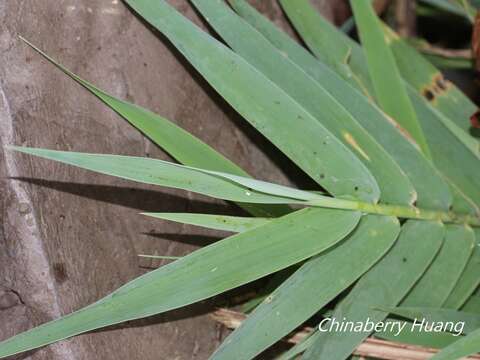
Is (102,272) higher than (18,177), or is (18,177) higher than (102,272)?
(18,177)

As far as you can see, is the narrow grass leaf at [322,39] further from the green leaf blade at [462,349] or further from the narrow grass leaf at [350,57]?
the green leaf blade at [462,349]

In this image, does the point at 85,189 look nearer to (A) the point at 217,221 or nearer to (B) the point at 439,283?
(A) the point at 217,221

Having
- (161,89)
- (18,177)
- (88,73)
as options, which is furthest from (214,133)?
(18,177)

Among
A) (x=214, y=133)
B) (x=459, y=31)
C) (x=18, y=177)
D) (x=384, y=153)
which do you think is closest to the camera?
(x=18, y=177)

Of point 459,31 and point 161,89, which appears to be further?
point 459,31

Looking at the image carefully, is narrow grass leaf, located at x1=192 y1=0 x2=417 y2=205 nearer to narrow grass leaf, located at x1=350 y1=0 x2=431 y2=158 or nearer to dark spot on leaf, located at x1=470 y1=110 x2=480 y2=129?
narrow grass leaf, located at x1=350 y1=0 x2=431 y2=158

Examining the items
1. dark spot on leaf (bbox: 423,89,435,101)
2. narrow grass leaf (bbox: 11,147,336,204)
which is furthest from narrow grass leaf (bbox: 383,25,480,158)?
narrow grass leaf (bbox: 11,147,336,204)

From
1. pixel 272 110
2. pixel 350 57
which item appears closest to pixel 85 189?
pixel 272 110

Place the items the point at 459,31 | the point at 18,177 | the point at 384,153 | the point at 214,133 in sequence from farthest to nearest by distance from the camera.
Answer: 1. the point at 459,31
2. the point at 214,133
3. the point at 384,153
4. the point at 18,177

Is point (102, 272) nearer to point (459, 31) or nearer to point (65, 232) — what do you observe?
point (65, 232)
